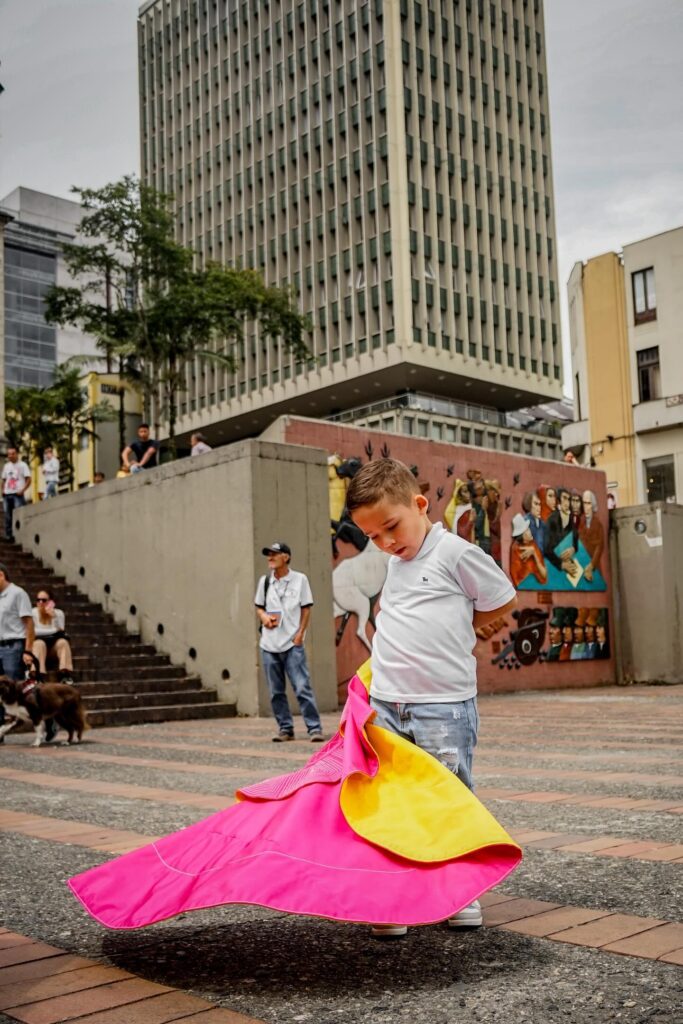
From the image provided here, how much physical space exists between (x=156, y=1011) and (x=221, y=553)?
12276 mm

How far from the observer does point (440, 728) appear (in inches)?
132

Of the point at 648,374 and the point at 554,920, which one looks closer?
the point at 554,920

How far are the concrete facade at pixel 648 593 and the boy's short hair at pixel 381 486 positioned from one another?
21.9 metres

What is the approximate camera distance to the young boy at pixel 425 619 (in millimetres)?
3330

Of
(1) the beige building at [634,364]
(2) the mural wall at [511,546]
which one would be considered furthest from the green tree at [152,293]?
(2) the mural wall at [511,546]

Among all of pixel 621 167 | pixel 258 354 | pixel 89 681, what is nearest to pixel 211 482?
pixel 89 681

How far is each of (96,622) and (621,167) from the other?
38.6ft

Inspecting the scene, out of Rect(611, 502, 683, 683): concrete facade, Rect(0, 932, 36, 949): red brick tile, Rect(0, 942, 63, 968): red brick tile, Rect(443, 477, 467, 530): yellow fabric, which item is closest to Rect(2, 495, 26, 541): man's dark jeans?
Rect(443, 477, 467, 530): yellow fabric

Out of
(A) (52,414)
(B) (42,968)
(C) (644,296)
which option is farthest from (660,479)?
(B) (42,968)

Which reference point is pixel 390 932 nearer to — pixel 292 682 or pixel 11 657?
pixel 292 682

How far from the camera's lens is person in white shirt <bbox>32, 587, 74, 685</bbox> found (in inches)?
485

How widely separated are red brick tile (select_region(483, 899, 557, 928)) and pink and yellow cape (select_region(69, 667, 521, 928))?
2.10ft

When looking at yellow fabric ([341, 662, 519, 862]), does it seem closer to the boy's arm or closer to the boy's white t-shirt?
the boy's white t-shirt

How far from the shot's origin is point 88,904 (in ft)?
10.1
